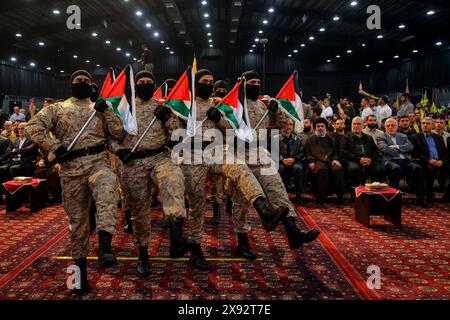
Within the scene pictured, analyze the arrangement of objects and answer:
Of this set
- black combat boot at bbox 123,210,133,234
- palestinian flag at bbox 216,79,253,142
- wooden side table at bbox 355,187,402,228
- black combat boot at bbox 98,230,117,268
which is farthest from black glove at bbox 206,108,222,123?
wooden side table at bbox 355,187,402,228

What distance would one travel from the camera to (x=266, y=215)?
3568mm

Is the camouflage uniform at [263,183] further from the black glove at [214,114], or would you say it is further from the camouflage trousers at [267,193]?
the black glove at [214,114]

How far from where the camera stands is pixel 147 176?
12.2 feet

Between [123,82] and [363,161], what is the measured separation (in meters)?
4.94

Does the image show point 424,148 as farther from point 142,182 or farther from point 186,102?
point 142,182

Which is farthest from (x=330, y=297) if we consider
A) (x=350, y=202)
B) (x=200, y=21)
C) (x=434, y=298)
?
(x=200, y=21)

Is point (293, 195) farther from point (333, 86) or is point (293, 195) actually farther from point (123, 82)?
point (333, 86)

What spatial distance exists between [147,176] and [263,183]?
3.79ft

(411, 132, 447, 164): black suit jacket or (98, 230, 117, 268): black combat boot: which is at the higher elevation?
(411, 132, 447, 164): black suit jacket

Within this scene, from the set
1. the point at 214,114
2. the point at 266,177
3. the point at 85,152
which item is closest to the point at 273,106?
the point at 214,114

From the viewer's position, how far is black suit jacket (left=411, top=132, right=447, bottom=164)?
735 cm

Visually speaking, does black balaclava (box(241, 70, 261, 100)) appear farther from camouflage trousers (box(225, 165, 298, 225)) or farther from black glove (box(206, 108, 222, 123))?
camouflage trousers (box(225, 165, 298, 225))

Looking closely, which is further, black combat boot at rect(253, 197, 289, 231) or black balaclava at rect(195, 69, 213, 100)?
black balaclava at rect(195, 69, 213, 100)

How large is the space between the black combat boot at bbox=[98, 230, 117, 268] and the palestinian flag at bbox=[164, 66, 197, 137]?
4.13ft
